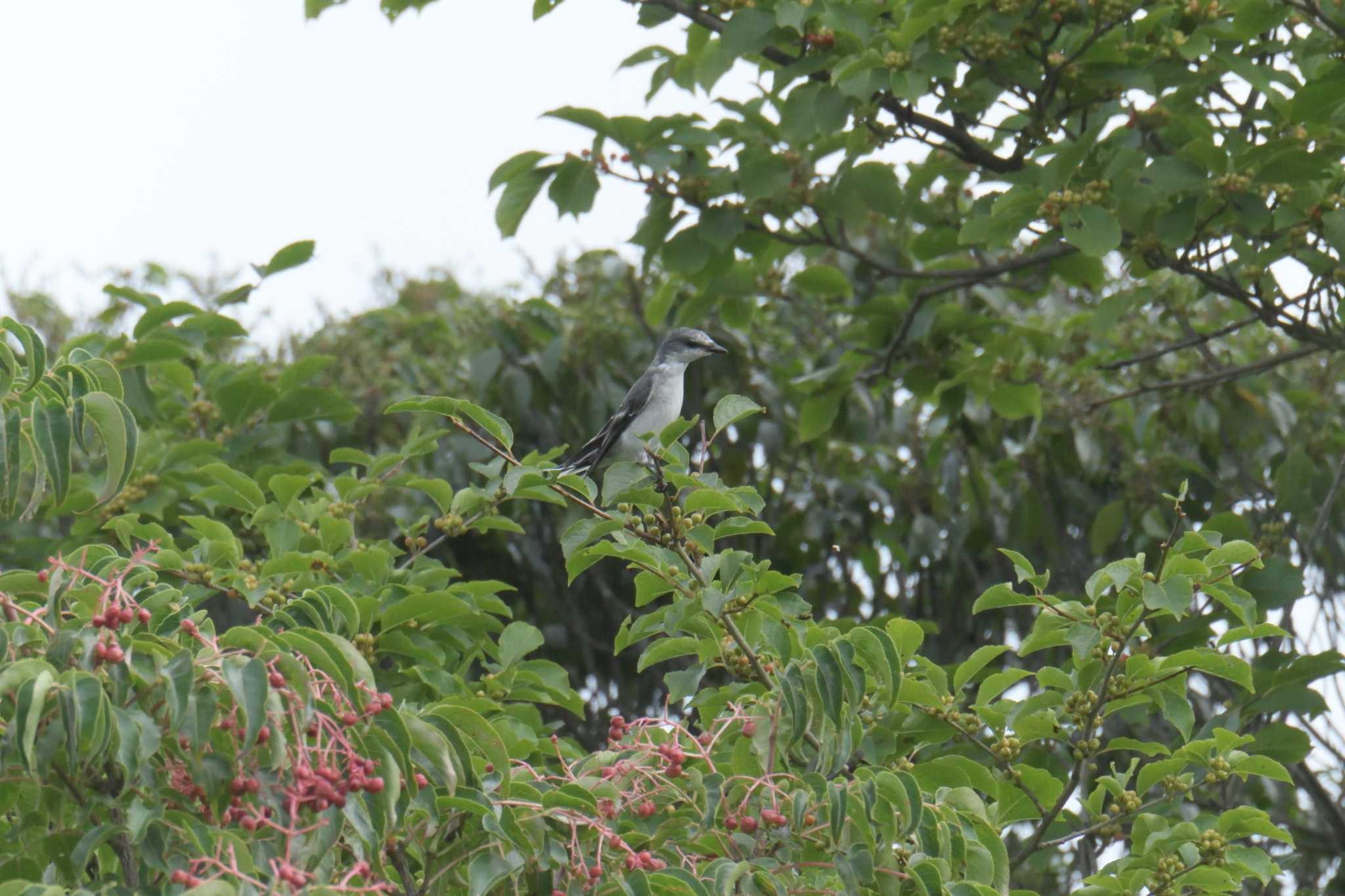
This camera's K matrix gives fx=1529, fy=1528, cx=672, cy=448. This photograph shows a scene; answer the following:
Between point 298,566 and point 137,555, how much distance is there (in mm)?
1838

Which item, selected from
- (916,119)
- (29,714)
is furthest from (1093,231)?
(29,714)

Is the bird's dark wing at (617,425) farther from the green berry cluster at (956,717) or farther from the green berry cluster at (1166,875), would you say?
the green berry cluster at (1166,875)

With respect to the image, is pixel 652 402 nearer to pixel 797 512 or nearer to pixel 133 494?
pixel 797 512

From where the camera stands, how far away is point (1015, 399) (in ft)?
23.7

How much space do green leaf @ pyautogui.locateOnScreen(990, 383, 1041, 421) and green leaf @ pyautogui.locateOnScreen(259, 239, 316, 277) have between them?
126 inches

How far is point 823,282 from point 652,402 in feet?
3.28

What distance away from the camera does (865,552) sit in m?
8.50

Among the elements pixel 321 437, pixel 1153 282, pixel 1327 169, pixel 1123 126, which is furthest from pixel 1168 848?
pixel 321 437

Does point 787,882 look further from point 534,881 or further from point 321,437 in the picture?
point 321,437

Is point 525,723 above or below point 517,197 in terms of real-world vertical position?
below

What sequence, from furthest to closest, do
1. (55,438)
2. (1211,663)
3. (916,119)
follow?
(916,119), (1211,663), (55,438)

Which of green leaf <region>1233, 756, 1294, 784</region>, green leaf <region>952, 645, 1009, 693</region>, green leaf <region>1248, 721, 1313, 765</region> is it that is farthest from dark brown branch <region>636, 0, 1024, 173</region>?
green leaf <region>1233, 756, 1294, 784</region>

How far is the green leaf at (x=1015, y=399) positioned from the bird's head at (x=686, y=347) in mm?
1346

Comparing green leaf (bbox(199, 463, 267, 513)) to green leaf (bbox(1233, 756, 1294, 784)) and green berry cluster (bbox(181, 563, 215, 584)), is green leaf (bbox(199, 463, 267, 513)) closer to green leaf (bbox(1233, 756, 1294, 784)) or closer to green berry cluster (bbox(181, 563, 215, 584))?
green berry cluster (bbox(181, 563, 215, 584))
